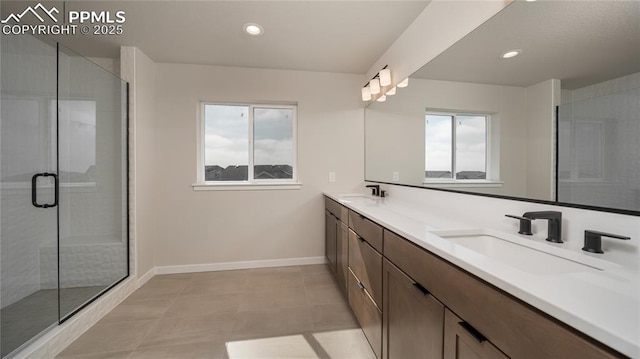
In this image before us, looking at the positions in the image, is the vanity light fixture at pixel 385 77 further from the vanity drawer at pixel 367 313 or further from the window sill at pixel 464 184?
the vanity drawer at pixel 367 313

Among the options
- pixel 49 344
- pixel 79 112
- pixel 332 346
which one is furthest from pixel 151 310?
pixel 79 112

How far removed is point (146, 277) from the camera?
2576 mm

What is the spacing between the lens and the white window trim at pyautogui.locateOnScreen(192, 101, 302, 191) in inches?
112

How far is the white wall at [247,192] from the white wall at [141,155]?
0.05 meters

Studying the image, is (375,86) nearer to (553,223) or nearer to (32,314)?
(553,223)

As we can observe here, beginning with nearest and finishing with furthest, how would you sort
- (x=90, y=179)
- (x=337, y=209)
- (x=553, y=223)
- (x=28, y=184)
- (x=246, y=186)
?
(x=553, y=223), (x=28, y=184), (x=90, y=179), (x=337, y=209), (x=246, y=186)

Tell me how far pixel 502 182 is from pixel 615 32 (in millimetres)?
671

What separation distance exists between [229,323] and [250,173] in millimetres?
1707

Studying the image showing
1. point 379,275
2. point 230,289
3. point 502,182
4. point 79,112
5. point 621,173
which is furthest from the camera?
point 230,289

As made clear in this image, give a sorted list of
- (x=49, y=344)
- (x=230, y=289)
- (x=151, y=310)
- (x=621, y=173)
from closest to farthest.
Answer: (x=621, y=173)
(x=49, y=344)
(x=151, y=310)
(x=230, y=289)

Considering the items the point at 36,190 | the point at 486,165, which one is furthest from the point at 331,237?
the point at 36,190

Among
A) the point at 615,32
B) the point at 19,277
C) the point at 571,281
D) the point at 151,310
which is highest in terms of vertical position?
the point at 615,32

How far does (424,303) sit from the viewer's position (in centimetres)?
92

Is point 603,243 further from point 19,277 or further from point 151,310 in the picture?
point 19,277
